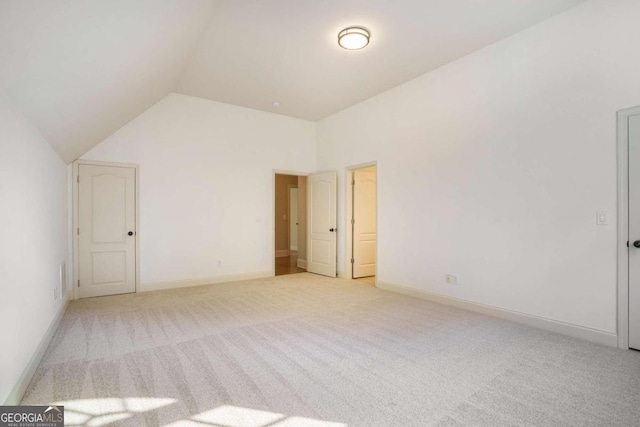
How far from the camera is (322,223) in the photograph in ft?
21.3

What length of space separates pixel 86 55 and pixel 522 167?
411 cm

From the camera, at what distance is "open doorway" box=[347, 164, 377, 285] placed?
19.9 feet

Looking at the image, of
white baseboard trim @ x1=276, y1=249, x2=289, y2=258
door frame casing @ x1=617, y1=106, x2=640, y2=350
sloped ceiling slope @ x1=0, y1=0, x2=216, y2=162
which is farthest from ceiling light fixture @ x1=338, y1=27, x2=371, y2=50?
white baseboard trim @ x1=276, y1=249, x2=289, y2=258

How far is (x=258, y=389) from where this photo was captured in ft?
7.10

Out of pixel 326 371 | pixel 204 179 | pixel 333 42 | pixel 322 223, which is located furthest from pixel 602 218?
pixel 204 179

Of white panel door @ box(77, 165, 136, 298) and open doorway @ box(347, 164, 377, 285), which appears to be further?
open doorway @ box(347, 164, 377, 285)

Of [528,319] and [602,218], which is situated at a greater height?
[602,218]

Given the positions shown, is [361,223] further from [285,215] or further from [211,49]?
[285,215]

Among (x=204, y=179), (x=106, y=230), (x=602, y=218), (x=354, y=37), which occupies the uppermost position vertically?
(x=354, y=37)

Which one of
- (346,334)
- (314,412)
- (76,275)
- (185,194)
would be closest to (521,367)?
(346,334)

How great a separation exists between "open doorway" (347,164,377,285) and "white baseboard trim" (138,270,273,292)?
1729 mm

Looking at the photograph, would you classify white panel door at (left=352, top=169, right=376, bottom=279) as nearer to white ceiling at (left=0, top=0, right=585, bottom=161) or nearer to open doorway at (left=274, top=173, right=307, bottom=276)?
white ceiling at (left=0, top=0, right=585, bottom=161)

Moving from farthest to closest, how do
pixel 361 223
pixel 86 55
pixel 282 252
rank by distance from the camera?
pixel 282 252, pixel 361 223, pixel 86 55

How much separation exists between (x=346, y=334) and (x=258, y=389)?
1245 mm
